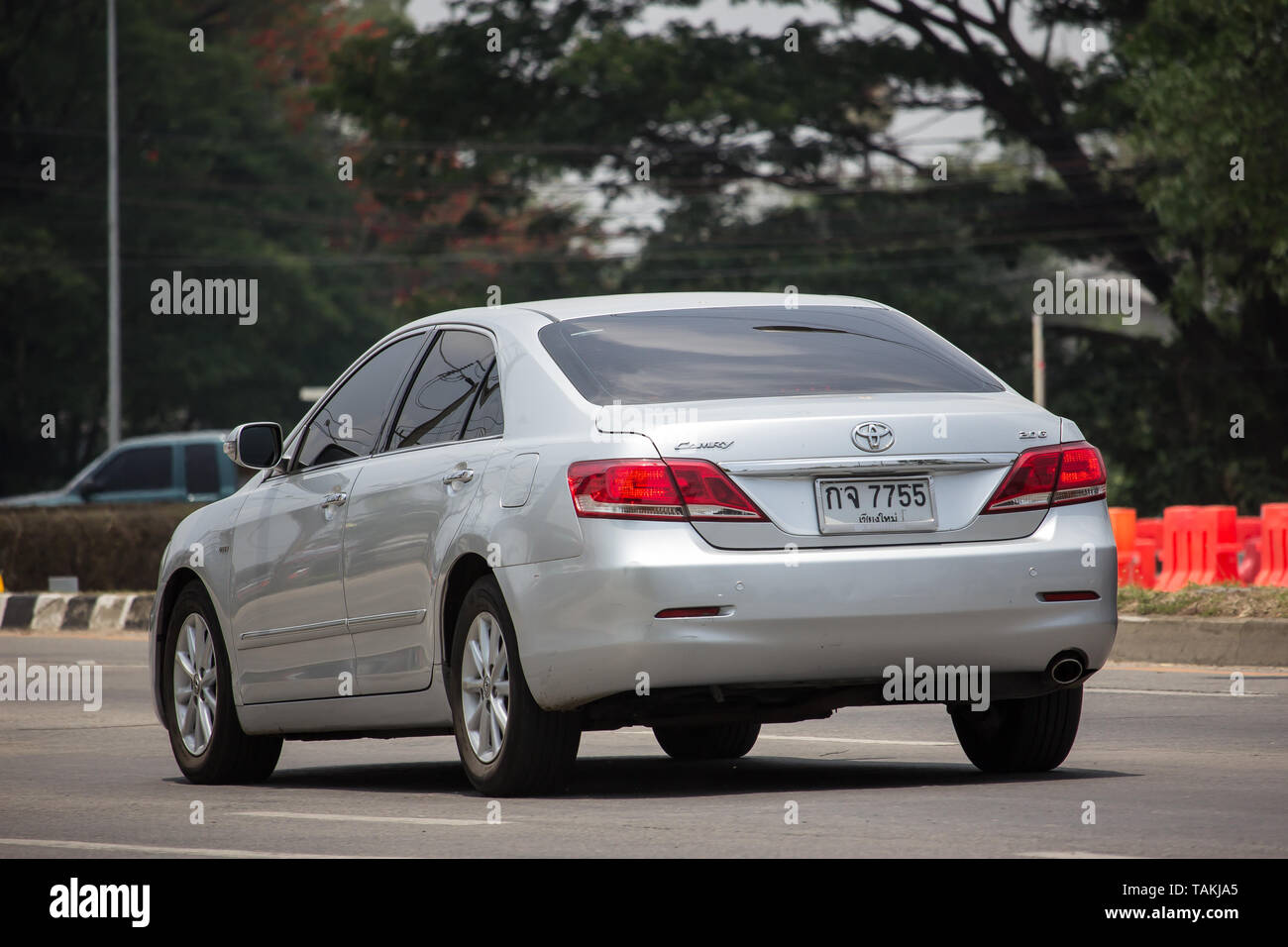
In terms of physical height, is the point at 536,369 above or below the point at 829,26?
below

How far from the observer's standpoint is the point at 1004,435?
7.61m

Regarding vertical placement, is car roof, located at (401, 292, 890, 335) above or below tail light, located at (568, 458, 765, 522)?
above

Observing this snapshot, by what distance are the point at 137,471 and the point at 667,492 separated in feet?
79.0

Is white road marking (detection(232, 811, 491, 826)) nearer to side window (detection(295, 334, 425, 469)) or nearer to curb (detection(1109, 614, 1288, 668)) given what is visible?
side window (detection(295, 334, 425, 469))

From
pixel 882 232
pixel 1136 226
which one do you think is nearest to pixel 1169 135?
pixel 1136 226

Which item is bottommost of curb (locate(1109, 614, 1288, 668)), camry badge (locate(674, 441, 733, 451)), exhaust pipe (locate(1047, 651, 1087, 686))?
curb (locate(1109, 614, 1288, 668))

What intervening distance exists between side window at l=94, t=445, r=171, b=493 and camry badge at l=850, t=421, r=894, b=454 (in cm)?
2384

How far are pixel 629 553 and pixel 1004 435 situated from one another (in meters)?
1.31

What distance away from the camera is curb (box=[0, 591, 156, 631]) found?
2153cm

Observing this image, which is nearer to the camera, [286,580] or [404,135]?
[286,580]

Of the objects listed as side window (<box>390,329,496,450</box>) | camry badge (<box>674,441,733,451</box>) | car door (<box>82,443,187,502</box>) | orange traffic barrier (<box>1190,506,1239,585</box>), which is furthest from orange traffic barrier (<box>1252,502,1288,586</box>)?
car door (<box>82,443,187,502</box>)

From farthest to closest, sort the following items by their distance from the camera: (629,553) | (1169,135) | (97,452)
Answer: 1. (97,452)
2. (1169,135)
3. (629,553)
